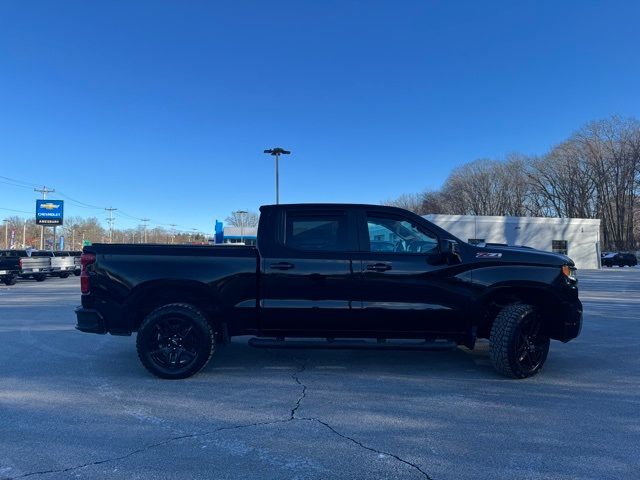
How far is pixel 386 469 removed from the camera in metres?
3.17

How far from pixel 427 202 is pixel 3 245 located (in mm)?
104422

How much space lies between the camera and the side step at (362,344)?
17.0ft

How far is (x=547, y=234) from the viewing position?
42.8 m

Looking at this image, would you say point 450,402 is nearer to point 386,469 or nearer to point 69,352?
point 386,469

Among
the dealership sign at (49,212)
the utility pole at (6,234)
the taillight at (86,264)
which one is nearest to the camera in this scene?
the taillight at (86,264)

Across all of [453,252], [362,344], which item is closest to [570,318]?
[453,252]

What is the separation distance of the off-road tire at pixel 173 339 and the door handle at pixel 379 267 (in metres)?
1.98

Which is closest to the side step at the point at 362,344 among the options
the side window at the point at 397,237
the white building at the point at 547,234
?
the side window at the point at 397,237

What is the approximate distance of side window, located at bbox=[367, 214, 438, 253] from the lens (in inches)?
209

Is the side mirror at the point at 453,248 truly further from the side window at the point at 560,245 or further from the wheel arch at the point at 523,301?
the side window at the point at 560,245

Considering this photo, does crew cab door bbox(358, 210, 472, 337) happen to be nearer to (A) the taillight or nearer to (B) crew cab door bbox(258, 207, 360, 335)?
(B) crew cab door bbox(258, 207, 360, 335)

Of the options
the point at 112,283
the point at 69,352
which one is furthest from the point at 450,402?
the point at 69,352

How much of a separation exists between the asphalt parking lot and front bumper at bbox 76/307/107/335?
59cm

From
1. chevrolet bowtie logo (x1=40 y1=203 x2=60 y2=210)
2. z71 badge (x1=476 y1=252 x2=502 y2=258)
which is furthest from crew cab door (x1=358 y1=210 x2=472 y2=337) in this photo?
chevrolet bowtie logo (x1=40 y1=203 x2=60 y2=210)
